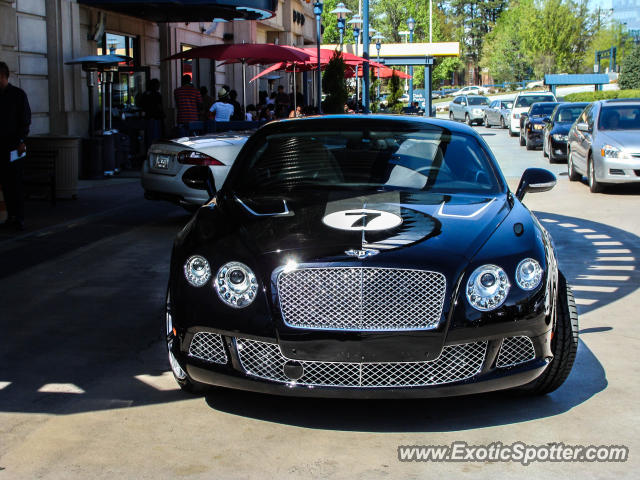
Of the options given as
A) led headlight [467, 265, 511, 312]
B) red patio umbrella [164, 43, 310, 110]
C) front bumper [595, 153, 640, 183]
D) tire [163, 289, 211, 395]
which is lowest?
tire [163, 289, 211, 395]

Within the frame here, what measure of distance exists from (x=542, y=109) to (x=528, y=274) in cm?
2537

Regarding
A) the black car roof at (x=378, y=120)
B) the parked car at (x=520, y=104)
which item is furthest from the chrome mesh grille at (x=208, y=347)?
the parked car at (x=520, y=104)

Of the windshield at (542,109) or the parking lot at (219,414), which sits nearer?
the parking lot at (219,414)

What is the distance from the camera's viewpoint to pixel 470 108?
4825cm

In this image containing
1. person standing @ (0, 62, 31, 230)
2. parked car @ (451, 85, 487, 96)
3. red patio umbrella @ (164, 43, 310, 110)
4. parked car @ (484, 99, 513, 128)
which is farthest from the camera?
parked car @ (451, 85, 487, 96)

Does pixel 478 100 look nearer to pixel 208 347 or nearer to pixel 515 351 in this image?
pixel 515 351

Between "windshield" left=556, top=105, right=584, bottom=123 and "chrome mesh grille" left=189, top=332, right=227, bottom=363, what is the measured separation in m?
20.2

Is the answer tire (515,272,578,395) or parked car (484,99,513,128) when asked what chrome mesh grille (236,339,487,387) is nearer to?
tire (515,272,578,395)

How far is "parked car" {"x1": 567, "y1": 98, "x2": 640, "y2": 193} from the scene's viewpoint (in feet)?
49.3

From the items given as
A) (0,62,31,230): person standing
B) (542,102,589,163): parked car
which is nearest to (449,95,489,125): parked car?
(542,102,589,163): parked car

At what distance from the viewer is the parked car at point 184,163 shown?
11391 mm

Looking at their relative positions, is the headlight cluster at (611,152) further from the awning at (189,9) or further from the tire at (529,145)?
the tire at (529,145)

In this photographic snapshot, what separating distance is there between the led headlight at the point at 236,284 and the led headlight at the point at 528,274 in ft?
4.12

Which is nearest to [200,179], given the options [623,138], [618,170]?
[618,170]
